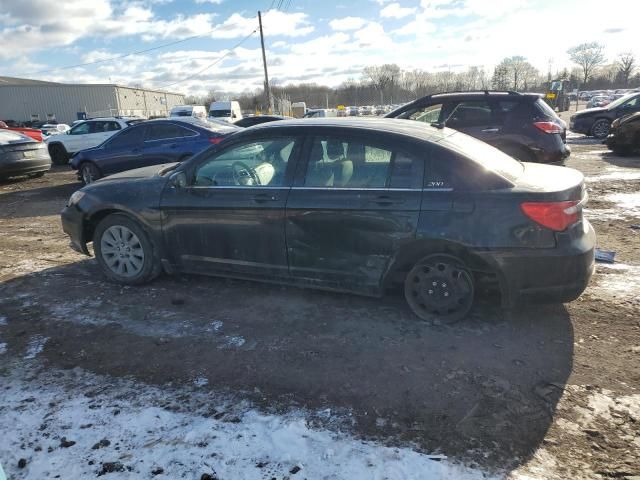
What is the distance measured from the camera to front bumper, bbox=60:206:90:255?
4762 millimetres

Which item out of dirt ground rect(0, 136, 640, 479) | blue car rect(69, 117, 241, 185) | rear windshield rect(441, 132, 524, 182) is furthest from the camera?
blue car rect(69, 117, 241, 185)

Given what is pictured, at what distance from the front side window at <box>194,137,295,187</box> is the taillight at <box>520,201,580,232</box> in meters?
1.96

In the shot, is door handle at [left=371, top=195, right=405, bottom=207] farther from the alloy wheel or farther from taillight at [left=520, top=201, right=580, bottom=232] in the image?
the alloy wheel

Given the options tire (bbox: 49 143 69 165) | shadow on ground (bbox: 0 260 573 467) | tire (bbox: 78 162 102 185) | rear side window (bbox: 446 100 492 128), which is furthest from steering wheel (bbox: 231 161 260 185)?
tire (bbox: 49 143 69 165)

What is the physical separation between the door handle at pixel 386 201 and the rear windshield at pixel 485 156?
0.58 meters

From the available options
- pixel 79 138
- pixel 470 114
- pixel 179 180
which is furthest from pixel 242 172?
pixel 79 138

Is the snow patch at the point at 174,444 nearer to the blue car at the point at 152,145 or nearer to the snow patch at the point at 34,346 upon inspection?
the snow patch at the point at 34,346

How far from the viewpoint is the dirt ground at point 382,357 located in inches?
97.2

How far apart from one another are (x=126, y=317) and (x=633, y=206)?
7.35 meters

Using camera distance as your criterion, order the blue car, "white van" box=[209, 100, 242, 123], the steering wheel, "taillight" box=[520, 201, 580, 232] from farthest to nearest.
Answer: "white van" box=[209, 100, 242, 123], the blue car, the steering wheel, "taillight" box=[520, 201, 580, 232]

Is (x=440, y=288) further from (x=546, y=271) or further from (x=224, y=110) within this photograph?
(x=224, y=110)

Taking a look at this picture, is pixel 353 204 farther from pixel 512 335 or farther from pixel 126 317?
pixel 126 317

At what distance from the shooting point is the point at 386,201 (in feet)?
11.6

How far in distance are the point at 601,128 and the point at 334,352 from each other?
18.2 meters
